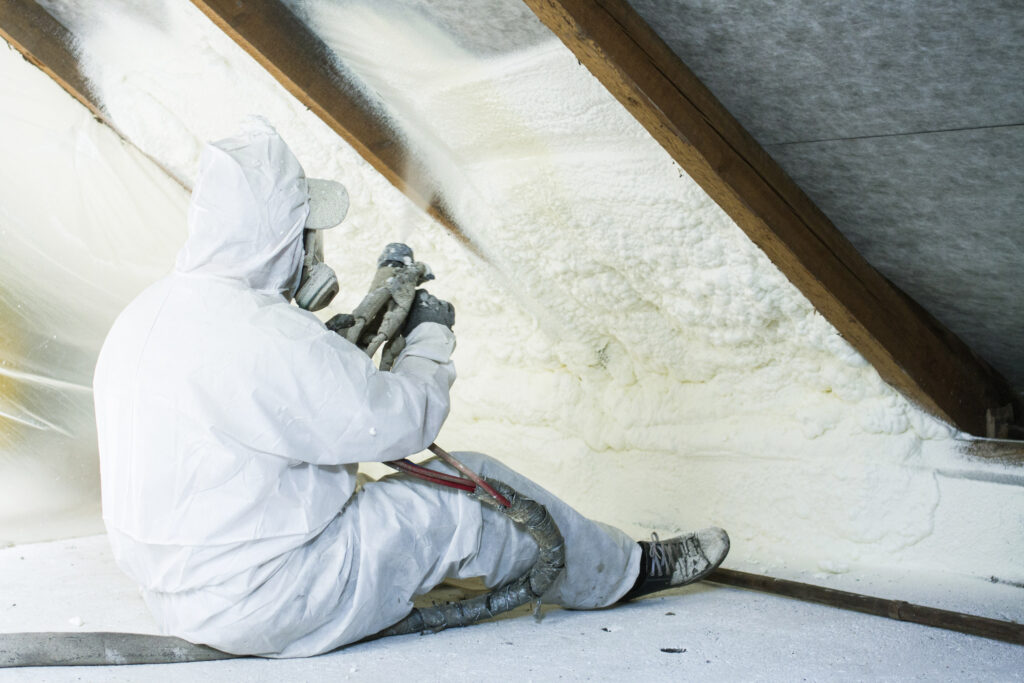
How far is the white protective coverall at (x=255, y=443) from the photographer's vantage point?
57.6 inches

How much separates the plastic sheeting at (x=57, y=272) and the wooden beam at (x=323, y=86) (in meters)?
0.94

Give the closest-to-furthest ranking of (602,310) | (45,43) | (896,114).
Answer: (896,114) → (602,310) → (45,43)

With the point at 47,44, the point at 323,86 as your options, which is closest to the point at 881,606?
the point at 323,86

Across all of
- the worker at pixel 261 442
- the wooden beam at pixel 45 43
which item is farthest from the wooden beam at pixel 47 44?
the worker at pixel 261 442

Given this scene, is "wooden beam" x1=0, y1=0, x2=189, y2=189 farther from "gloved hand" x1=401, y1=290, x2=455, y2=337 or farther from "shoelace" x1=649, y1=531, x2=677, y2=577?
"shoelace" x1=649, y1=531, x2=677, y2=577

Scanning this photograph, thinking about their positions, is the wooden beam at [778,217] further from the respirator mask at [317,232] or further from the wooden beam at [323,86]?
the wooden beam at [323,86]

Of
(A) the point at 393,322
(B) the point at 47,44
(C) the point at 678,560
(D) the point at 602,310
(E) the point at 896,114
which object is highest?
(B) the point at 47,44

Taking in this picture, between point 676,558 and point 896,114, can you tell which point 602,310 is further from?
point 896,114

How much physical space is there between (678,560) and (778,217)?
2.30 ft

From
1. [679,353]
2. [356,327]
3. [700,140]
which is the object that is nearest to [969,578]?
[679,353]

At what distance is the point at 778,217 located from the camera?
1.79 metres

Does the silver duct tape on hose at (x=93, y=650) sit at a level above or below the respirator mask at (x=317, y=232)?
below

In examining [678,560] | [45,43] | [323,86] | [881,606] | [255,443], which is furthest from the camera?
[45,43]

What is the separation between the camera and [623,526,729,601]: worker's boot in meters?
1.91
